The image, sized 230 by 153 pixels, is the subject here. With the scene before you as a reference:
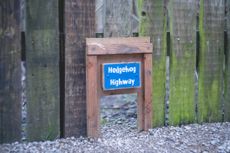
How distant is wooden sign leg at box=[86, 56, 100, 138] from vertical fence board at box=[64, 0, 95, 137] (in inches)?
4.6

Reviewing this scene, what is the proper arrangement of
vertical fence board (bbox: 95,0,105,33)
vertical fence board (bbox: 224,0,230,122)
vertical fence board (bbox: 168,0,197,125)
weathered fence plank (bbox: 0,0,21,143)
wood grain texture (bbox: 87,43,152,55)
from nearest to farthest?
weathered fence plank (bbox: 0,0,21,143), wood grain texture (bbox: 87,43,152,55), vertical fence board (bbox: 95,0,105,33), vertical fence board (bbox: 168,0,197,125), vertical fence board (bbox: 224,0,230,122)

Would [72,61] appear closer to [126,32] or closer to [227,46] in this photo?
[126,32]

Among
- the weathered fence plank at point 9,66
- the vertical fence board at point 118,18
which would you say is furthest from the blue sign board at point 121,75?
the weathered fence plank at point 9,66

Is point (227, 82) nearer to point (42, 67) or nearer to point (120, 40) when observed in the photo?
point (120, 40)

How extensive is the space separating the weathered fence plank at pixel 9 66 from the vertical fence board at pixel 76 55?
474mm

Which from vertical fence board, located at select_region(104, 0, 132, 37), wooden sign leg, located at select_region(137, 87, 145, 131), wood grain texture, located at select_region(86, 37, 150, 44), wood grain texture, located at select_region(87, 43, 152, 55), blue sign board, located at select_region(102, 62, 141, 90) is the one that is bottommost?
wooden sign leg, located at select_region(137, 87, 145, 131)

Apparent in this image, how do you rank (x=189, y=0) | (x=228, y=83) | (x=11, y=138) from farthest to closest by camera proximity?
(x=228, y=83)
(x=189, y=0)
(x=11, y=138)

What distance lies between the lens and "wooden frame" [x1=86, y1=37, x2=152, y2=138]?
14.3ft

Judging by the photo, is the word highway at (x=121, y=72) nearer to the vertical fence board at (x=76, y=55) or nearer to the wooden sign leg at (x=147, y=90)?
the wooden sign leg at (x=147, y=90)

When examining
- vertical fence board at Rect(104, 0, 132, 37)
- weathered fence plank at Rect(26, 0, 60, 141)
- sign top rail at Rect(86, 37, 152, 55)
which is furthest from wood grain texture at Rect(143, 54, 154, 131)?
weathered fence plank at Rect(26, 0, 60, 141)

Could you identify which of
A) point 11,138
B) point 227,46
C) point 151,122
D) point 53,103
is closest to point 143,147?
point 151,122

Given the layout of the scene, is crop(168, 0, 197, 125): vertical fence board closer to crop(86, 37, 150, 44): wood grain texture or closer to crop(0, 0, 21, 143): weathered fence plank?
crop(86, 37, 150, 44): wood grain texture

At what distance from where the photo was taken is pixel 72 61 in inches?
173

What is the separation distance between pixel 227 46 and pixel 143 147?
171cm
